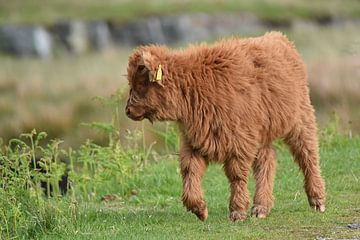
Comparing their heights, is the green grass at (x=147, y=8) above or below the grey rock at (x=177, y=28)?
above

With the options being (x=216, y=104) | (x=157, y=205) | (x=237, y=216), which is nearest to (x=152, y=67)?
(x=216, y=104)

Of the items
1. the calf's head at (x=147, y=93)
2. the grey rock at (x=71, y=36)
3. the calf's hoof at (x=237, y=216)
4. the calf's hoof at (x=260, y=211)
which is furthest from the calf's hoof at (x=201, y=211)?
the grey rock at (x=71, y=36)

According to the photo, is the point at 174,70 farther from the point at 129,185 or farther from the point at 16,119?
the point at 16,119

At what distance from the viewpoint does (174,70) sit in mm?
9938

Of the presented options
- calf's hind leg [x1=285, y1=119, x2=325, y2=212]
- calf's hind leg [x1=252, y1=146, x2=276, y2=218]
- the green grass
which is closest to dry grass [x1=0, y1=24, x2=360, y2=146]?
calf's hind leg [x1=285, y1=119, x2=325, y2=212]

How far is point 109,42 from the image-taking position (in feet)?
128

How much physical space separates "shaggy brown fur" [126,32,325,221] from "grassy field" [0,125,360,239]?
43cm

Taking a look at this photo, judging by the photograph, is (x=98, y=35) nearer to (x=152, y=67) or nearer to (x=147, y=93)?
(x=147, y=93)

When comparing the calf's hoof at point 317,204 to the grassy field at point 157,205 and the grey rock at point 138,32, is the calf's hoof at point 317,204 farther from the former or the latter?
the grey rock at point 138,32

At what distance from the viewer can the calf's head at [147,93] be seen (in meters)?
9.87

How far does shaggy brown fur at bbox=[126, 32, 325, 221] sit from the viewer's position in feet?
Answer: 32.4

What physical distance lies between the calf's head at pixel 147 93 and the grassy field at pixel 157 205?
1100 mm

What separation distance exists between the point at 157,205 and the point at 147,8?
99.2 feet

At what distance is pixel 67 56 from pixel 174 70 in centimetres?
2692
